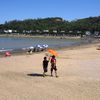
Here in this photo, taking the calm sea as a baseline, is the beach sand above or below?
above

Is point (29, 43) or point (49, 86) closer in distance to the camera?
point (49, 86)

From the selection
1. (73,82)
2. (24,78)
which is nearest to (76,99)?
(73,82)

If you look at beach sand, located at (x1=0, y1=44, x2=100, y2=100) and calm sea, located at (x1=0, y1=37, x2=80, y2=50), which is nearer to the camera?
beach sand, located at (x1=0, y1=44, x2=100, y2=100)

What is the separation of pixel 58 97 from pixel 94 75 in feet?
22.2

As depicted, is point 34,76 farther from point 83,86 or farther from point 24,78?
point 83,86

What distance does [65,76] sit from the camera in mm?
19922

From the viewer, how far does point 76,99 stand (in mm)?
13570

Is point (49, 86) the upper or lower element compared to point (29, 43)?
upper

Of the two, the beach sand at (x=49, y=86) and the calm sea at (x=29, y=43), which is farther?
the calm sea at (x=29, y=43)

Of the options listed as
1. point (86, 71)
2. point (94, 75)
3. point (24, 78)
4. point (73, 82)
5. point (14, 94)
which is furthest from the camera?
point (86, 71)

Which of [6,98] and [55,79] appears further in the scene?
[55,79]

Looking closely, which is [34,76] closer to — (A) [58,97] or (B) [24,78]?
(B) [24,78]

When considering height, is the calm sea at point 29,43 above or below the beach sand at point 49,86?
below

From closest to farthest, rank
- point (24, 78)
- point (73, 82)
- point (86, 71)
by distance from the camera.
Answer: point (73, 82)
point (24, 78)
point (86, 71)
